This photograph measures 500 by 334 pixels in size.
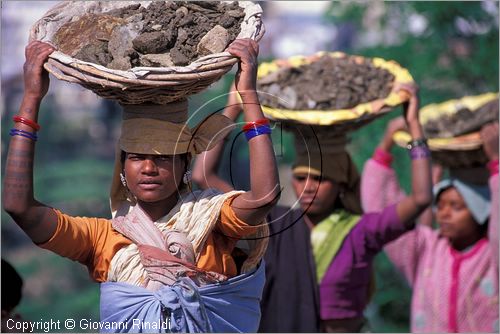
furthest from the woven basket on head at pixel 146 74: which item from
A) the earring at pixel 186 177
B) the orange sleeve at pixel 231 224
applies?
the orange sleeve at pixel 231 224

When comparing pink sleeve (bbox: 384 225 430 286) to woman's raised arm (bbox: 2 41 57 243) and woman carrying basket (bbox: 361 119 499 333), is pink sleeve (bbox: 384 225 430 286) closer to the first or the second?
woman carrying basket (bbox: 361 119 499 333)

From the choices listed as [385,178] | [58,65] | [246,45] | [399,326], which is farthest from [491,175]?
[399,326]

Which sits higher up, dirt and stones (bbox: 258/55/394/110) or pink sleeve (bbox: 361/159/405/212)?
dirt and stones (bbox: 258/55/394/110)

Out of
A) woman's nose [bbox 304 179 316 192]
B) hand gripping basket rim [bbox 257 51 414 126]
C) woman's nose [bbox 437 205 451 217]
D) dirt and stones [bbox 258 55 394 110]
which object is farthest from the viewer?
woman's nose [bbox 437 205 451 217]

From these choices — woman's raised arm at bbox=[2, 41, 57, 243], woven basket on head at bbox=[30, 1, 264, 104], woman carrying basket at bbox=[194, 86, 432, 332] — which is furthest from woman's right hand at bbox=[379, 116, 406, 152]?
woman's raised arm at bbox=[2, 41, 57, 243]

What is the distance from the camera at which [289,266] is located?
5.91 meters

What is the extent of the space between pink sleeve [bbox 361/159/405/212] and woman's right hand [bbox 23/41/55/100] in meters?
3.00

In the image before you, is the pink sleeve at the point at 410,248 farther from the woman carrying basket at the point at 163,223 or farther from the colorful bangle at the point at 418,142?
the woman carrying basket at the point at 163,223

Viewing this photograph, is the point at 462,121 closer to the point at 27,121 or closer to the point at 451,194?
the point at 451,194

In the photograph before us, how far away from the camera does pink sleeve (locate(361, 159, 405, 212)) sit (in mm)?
6609

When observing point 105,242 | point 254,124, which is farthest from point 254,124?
point 105,242

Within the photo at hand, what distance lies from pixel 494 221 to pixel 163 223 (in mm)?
2677

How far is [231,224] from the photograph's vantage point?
13.4ft

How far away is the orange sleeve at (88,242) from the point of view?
4.08m
